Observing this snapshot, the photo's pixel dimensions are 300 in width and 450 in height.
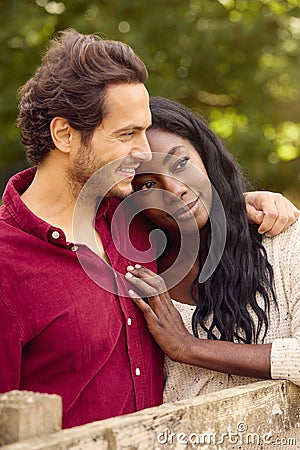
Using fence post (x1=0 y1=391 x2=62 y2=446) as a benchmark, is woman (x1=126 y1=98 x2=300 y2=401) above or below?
above

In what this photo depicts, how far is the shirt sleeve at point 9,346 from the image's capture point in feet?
8.05

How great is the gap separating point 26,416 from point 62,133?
132 cm

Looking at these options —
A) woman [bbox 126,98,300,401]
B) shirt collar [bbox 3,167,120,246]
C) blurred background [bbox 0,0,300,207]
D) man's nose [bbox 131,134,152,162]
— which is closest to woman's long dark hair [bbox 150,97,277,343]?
woman [bbox 126,98,300,401]

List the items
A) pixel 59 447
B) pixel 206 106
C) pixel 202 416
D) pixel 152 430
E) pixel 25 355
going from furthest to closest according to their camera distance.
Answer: pixel 206 106 < pixel 25 355 < pixel 202 416 < pixel 152 430 < pixel 59 447

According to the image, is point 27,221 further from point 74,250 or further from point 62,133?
point 62,133

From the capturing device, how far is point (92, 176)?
2717 mm

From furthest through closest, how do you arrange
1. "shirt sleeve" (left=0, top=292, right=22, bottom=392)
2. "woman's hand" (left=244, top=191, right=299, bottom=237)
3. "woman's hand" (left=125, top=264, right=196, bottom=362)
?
"woman's hand" (left=244, top=191, right=299, bottom=237), "woman's hand" (left=125, top=264, right=196, bottom=362), "shirt sleeve" (left=0, top=292, right=22, bottom=392)

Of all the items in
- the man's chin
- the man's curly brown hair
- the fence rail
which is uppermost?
the man's curly brown hair

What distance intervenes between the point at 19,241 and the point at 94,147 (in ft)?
1.32

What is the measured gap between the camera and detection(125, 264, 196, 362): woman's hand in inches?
105

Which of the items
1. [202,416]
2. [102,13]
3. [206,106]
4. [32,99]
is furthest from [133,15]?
[202,416]

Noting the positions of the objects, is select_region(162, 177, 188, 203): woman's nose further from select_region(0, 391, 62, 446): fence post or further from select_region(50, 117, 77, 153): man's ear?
select_region(0, 391, 62, 446): fence post

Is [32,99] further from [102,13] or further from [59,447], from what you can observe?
[102,13]

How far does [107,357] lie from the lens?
2.59 metres
